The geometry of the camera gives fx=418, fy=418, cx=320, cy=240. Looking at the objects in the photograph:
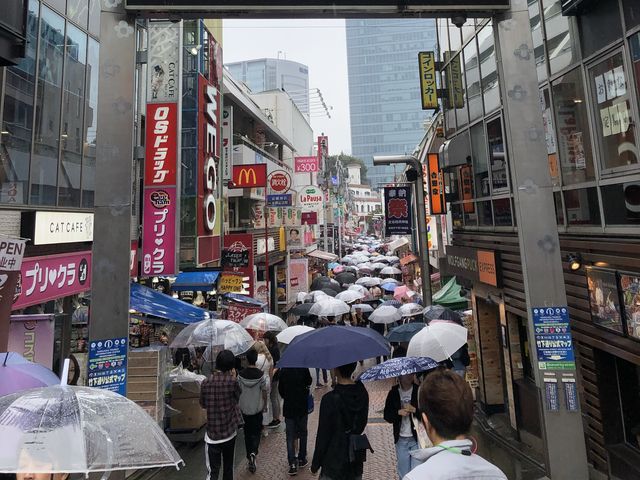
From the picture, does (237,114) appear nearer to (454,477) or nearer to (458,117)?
(458,117)

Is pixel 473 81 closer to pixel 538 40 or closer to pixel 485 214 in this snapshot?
pixel 538 40

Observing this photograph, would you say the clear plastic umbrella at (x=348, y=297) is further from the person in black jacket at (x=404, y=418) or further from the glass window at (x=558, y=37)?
the person in black jacket at (x=404, y=418)

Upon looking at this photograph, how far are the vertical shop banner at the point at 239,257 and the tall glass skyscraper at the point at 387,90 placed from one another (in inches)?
5044

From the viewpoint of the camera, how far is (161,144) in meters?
10.3

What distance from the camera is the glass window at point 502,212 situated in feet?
32.2

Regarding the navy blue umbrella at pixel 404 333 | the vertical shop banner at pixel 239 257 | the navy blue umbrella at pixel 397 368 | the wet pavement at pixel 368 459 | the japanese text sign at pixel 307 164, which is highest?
the japanese text sign at pixel 307 164

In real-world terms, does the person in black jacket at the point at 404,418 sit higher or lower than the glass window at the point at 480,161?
lower

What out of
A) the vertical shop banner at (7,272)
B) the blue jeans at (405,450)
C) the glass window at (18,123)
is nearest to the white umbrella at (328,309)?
the blue jeans at (405,450)

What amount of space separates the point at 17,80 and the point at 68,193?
2.83 meters

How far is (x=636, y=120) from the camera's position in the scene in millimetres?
5855

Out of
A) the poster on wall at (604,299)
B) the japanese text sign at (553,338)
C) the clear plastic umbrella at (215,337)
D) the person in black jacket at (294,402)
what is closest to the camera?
the japanese text sign at (553,338)

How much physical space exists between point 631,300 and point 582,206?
2067mm

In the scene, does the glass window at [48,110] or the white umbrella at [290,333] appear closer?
the white umbrella at [290,333]

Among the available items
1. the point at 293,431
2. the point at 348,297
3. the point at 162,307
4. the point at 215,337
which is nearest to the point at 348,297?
the point at 348,297
